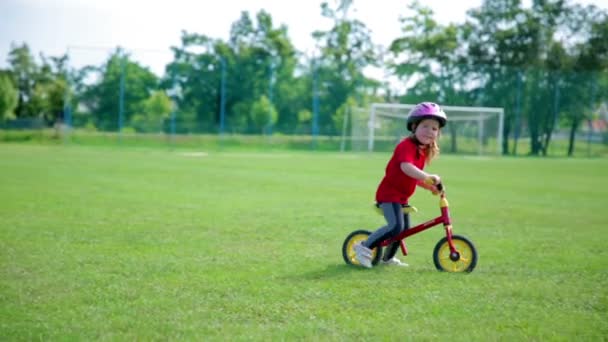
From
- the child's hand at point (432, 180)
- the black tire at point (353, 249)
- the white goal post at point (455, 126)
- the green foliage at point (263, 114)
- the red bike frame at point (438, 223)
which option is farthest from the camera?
the green foliage at point (263, 114)

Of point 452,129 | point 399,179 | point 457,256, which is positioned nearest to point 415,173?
point 399,179

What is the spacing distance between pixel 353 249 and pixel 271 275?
1023mm

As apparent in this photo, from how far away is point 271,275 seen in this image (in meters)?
5.56

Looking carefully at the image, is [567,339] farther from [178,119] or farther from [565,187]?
[178,119]

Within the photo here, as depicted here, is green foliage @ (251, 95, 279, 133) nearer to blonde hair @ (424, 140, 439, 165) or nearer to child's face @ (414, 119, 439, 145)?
blonde hair @ (424, 140, 439, 165)

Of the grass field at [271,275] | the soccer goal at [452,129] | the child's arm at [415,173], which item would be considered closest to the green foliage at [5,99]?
the soccer goal at [452,129]

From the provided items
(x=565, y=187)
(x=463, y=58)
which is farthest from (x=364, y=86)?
(x=565, y=187)

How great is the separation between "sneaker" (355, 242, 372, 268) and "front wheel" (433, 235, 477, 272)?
0.61 meters

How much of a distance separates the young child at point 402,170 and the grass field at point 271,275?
0.29m

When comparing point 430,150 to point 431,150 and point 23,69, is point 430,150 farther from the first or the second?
point 23,69

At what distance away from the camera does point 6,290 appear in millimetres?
4836

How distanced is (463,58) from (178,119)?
84.0ft

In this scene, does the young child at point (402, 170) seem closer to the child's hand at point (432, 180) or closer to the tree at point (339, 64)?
the child's hand at point (432, 180)

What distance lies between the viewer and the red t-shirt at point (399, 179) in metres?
5.92
